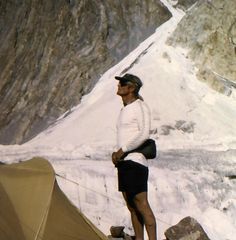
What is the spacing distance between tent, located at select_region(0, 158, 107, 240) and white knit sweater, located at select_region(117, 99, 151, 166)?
990mm

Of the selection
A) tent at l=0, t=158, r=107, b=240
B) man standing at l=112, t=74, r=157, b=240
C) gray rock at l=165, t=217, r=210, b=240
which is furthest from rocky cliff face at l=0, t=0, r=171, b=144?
man standing at l=112, t=74, r=157, b=240

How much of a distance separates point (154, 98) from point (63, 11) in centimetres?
689

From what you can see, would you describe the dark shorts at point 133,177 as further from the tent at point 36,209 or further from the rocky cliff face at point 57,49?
the rocky cliff face at point 57,49

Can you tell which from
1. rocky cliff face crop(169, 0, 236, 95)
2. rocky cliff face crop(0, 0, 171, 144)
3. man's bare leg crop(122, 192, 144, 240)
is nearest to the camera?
man's bare leg crop(122, 192, 144, 240)

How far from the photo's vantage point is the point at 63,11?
63.5 feet

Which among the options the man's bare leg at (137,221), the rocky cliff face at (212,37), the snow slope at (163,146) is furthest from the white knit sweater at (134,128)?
the rocky cliff face at (212,37)

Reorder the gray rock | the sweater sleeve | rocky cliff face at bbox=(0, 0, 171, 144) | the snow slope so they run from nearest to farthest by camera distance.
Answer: the sweater sleeve < the gray rock < the snow slope < rocky cliff face at bbox=(0, 0, 171, 144)

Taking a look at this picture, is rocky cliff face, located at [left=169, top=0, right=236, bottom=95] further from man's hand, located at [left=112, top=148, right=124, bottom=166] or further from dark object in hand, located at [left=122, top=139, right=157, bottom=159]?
man's hand, located at [left=112, top=148, right=124, bottom=166]

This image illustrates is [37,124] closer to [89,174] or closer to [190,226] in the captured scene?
[89,174]

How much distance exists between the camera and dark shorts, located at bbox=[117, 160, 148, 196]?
5.26m

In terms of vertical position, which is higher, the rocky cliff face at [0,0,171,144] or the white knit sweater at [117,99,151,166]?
the white knit sweater at [117,99,151,166]

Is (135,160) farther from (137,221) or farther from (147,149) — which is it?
(137,221)

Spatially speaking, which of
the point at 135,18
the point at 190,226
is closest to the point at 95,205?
the point at 190,226

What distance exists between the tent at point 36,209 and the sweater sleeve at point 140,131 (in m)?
1.05
